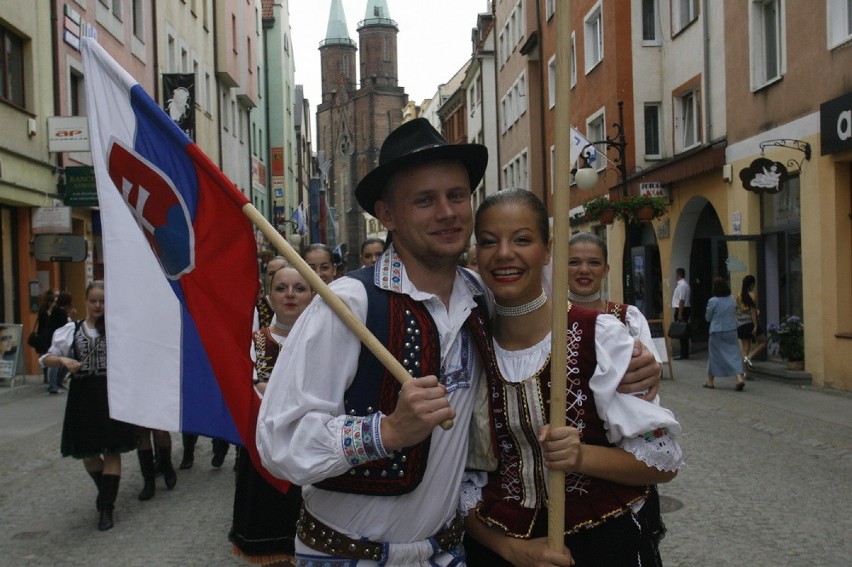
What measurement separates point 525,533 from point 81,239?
15.9 metres

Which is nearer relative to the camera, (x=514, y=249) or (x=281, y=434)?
(x=281, y=434)

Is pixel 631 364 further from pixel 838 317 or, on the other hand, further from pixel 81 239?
pixel 81 239

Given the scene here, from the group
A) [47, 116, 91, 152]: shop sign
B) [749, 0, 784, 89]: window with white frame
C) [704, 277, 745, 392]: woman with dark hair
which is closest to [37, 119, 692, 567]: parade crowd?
[704, 277, 745, 392]: woman with dark hair

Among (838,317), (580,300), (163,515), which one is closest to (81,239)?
(163,515)

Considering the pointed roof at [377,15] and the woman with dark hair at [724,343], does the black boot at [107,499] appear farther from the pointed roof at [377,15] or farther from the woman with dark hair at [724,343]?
the pointed roof at [377,15]

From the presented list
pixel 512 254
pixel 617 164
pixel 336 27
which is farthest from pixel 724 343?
pixel 336 27

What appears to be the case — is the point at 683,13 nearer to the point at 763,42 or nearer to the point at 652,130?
the point at 652,130

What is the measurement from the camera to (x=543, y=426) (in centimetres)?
256

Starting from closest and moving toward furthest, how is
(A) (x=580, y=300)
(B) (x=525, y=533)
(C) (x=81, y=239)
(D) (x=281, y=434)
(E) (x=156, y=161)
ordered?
1. (D) (x=281, y=434)
2. (B) (x=525, y=533)
3. (E) (x=156, y=161)
4. (A) (x=580, y=300)
5. (C) (x=81, y=239)

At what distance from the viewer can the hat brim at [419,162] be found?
2.77 meters

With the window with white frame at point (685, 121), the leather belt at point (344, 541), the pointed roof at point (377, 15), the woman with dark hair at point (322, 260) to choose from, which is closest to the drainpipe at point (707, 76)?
the window with white frame at point (685, 121)

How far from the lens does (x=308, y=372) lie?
8.35 ft

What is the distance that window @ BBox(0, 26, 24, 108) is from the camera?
663 inches

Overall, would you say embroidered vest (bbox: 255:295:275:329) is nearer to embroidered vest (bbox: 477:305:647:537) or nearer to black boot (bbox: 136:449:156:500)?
black boot (bbox: 136:449:156:500)
